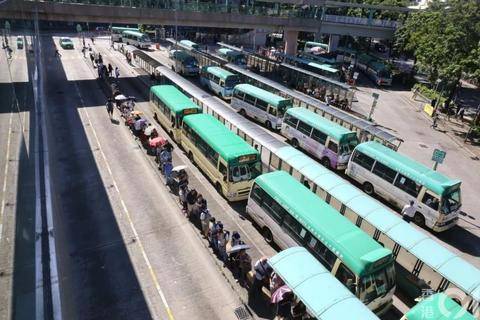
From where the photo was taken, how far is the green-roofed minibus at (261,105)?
29.7 m

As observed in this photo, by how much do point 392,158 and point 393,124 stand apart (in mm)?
17380

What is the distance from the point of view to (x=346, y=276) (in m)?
12.2

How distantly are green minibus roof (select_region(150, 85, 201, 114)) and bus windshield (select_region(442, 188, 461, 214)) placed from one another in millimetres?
16549

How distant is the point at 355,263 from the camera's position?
1187 cm

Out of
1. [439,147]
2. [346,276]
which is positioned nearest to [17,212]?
[346,276]

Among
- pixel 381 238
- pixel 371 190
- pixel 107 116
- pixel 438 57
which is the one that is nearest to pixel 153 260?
pixel 381 238

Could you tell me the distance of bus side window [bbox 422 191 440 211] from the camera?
1833 centimetres

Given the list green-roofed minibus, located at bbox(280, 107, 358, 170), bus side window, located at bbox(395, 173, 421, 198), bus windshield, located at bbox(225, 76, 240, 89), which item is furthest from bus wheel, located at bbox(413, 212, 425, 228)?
bus windshield, located at bbox(225, 76, 240, 89)

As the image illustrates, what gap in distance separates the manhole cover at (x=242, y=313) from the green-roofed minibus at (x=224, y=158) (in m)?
6.96

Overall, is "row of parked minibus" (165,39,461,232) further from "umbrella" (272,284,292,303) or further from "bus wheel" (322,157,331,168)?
"umbrella" (272,284,292,303)

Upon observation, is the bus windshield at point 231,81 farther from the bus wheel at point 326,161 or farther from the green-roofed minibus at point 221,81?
the bus wheel at point 326,161

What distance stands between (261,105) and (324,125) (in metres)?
8.04

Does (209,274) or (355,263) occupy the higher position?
(355,263)

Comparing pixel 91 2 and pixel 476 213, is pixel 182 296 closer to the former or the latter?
pixel 476 213
